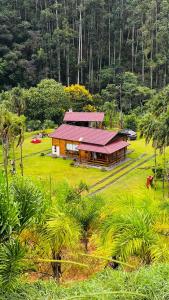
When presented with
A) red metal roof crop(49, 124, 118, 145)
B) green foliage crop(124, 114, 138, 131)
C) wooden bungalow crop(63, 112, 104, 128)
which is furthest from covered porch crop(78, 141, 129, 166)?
green foliage crop(124, 114, 138, 131)

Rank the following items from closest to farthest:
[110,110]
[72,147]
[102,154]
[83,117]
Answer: [102,154] → [72,147] → [83,117] → [110,110]

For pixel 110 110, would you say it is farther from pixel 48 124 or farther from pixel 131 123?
pixel 48 124

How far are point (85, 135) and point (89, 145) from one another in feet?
6.02

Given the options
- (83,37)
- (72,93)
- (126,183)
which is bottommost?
(126,183)

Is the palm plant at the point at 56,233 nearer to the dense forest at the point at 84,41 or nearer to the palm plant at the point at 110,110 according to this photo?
the palm plant at the point at 110,110

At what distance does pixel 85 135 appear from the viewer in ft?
154

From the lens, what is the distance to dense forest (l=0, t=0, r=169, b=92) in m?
80.1

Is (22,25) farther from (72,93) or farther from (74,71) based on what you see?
(72,93)

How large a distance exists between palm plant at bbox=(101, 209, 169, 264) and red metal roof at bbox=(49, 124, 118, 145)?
109 feet

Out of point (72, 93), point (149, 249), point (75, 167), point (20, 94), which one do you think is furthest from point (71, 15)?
point (149, 249)

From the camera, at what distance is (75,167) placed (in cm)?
4422

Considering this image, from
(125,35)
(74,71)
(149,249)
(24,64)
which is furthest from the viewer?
(125,35)

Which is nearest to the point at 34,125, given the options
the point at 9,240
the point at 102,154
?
the point at 102,154

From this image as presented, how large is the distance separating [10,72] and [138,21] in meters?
28.5
